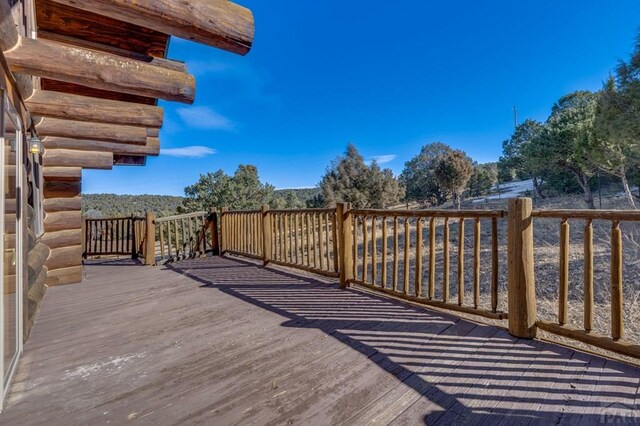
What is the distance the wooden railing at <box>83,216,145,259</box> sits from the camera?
22.4ft

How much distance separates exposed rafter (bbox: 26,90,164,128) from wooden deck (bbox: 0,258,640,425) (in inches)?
72.9

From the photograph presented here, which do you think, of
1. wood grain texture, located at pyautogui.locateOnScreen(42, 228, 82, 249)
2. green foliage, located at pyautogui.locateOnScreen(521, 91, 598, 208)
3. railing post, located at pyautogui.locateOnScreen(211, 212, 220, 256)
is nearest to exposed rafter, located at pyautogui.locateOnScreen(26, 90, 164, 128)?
wood grain texture, located at pyautogui.locateOnScreen(42, 228, 82, 249)

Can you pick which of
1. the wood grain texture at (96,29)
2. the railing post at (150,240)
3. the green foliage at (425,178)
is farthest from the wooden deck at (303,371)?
the green foliage at (425,178)

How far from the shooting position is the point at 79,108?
2553mm

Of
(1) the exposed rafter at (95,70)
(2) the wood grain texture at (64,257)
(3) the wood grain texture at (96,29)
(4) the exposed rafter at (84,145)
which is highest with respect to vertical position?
(3) the wood grain texture at (96,29)

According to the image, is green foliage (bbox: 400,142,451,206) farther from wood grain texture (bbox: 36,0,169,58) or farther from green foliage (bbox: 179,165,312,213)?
wood grain texture (bbox: 36,0,169,58)

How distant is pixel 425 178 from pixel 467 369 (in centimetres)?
2248

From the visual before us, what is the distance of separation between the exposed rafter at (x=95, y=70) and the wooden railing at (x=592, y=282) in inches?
102

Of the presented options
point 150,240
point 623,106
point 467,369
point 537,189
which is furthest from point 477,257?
point 537,189

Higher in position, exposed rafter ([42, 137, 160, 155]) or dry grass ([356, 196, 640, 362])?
exposed rafter ([42, 137, 160, 155])

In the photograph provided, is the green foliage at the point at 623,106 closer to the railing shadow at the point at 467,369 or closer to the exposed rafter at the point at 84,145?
the railing shadow at the point at 467,369

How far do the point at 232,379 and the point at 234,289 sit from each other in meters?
1.99

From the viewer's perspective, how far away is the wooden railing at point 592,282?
1675 millimetres

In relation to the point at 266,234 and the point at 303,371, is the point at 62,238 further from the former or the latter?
the point at 303,371
